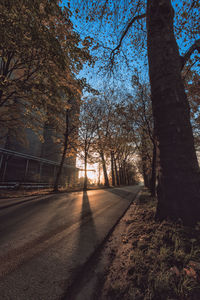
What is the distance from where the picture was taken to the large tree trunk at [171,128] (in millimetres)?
2363

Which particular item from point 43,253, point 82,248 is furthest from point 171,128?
point 43,253

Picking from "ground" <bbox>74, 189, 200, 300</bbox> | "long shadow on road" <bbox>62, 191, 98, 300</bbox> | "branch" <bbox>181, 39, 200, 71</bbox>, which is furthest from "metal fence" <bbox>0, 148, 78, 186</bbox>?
"branch" <bbox>181, 39, 200, 71</bbox>

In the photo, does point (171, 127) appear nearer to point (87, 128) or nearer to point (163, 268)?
point (163, 268)

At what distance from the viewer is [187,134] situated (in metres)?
2.58

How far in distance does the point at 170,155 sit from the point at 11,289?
289cm

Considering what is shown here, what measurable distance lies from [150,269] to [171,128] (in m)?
2.36

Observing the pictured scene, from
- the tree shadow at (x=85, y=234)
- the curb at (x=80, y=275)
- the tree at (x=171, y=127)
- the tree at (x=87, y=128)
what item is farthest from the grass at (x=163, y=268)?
the tree at (x=87, y=128)

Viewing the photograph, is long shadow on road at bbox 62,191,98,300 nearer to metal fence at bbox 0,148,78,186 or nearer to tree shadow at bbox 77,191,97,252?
tree shadow at bbox 77,191,97,252

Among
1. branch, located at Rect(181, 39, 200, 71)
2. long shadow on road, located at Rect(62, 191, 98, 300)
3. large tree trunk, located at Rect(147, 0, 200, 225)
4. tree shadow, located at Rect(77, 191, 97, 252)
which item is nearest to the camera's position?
long shadow on road, located at Rect(62, 191, 98, 300)

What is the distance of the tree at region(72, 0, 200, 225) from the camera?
2365 mm

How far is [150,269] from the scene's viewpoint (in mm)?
1357

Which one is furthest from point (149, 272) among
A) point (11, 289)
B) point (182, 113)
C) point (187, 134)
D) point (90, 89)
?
point (90, 89)

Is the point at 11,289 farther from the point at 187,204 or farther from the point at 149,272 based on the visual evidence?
the point at 187,204

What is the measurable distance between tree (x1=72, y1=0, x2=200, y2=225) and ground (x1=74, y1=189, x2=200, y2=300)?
433 mm
